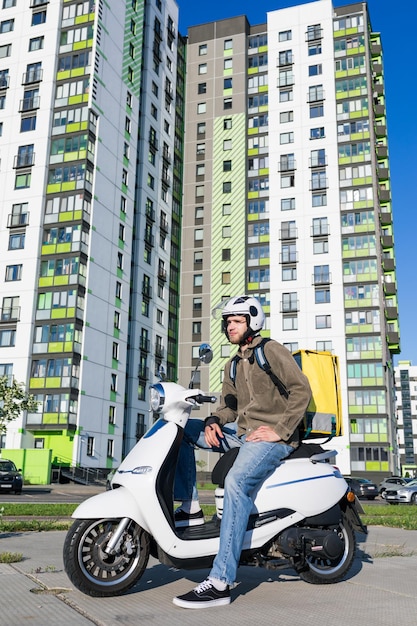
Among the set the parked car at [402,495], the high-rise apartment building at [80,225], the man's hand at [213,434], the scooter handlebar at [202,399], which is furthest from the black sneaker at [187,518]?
the high-rise apartment building at [80,225]

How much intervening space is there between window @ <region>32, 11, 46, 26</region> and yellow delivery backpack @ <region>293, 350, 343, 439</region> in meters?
51.4

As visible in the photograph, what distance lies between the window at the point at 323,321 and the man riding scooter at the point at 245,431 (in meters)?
49.5

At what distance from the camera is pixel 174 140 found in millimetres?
61781

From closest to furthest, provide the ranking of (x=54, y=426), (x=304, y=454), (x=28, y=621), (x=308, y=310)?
(x=28, y=621) → (x=304, y=454) → (x=54, y=426) → (x=308, y=310)

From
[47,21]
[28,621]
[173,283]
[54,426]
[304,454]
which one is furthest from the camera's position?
[173,283]

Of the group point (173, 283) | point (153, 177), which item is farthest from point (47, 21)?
point (173, 283)

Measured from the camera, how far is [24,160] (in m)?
46.1

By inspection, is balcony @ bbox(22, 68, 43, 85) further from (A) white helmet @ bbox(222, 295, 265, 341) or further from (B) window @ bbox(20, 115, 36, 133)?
(A) white helmet @ bbox(222, 295, 265, 341)

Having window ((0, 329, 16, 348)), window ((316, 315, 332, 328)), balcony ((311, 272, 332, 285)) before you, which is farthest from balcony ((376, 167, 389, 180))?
window ((0, 329, 16, 348))

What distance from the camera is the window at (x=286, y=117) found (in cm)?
5959

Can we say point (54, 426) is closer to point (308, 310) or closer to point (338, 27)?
point (308, 310)

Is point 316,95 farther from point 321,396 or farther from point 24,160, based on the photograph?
point 321,396

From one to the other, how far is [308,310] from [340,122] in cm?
1832

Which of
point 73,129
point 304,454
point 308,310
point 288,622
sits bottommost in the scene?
point 288,622
